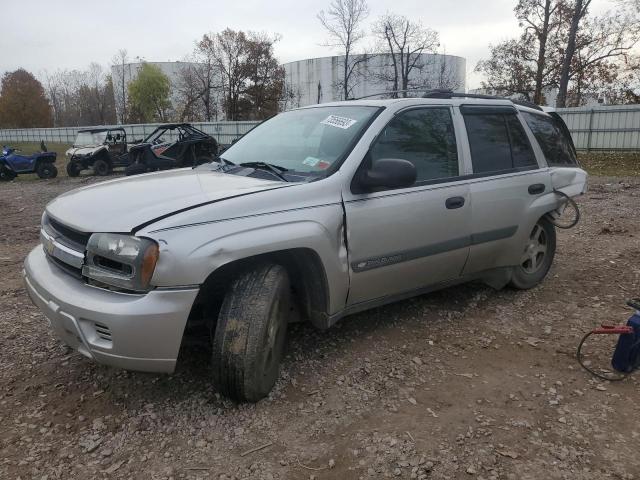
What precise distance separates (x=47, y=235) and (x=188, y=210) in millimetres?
1047

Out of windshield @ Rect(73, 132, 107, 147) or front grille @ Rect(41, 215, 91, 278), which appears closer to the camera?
front grille @ Rect(41, 215, 91, 278)

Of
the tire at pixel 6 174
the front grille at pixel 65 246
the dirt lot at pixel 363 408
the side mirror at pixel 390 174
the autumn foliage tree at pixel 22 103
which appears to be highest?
the autumn foliage tree at pixel 22 103

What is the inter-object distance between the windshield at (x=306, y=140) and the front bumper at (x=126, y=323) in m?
1.24

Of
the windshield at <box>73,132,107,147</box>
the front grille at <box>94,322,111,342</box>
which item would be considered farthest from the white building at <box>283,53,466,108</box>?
the front grille at <box>94,322,111,342</box>

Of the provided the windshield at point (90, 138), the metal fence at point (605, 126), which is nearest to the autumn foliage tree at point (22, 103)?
the windshield at point (90, 138)

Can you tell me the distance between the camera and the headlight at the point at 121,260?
238cm

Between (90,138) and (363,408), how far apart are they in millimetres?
18218

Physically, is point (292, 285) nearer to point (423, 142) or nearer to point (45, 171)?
point (423, 142)

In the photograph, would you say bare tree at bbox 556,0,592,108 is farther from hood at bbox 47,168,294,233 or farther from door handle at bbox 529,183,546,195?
hood at bbox 47,168,294,233

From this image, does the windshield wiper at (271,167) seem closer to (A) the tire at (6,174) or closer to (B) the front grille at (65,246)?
(B) the front grille at (65,246)

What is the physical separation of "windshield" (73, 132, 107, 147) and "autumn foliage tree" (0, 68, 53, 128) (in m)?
53.1

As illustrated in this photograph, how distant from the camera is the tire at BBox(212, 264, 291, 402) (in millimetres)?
2639

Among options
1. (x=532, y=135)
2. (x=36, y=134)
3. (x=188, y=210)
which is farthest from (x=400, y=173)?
(x=36, y=134)

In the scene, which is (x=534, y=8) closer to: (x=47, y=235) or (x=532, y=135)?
(x=532, y=135)
